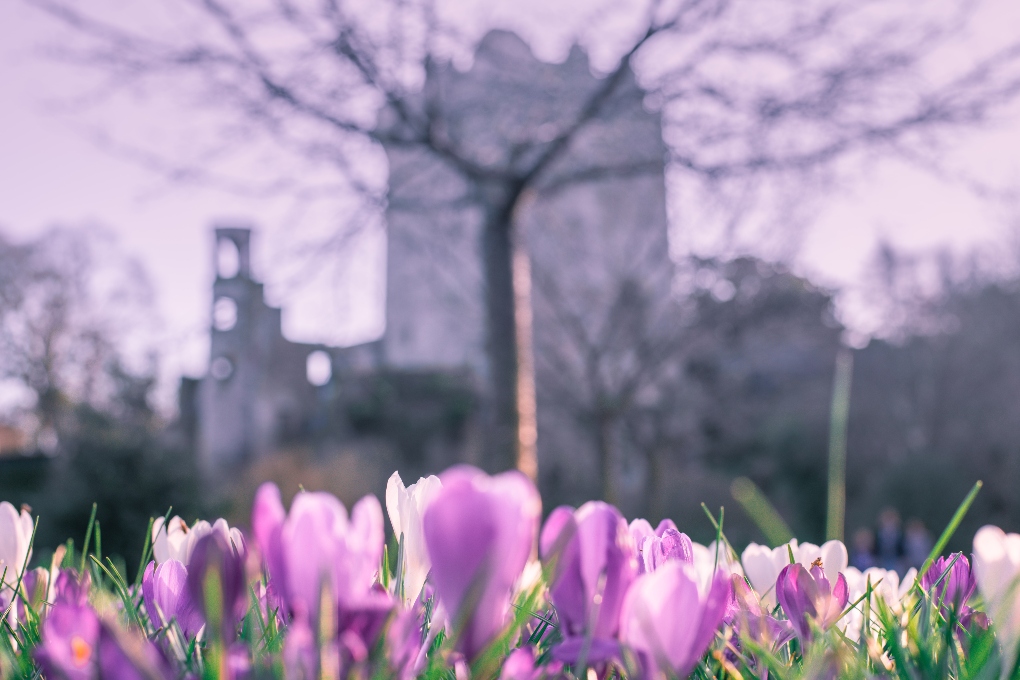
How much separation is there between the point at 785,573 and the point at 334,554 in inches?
16.5

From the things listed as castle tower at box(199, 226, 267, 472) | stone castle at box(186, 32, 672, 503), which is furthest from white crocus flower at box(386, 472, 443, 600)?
castle tower at box(199, 226, 267, 472)

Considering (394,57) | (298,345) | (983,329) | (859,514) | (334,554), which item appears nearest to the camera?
(334,554)

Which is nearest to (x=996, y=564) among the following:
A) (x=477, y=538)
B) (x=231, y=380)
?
(x=477, y=538)

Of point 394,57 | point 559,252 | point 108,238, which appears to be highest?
point 108,238

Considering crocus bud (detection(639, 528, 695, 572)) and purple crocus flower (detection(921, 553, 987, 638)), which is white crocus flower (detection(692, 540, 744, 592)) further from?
purple crocus flower (detection(921, 553, 987, 638))

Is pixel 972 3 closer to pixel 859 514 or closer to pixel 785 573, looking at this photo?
pixel 785 573

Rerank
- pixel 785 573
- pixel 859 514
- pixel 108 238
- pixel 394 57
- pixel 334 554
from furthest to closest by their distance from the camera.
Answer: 1. pixel 108 238
2. pixel 859 514
3. pixel 394 57
4. pixel 785 573
5. pixel 334 554

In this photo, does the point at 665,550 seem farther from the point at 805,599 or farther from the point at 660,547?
the point at 805,599

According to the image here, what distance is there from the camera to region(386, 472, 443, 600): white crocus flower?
0.68 metres

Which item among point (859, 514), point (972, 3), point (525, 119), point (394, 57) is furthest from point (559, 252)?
point (859, 514)

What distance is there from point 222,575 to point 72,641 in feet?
0.30

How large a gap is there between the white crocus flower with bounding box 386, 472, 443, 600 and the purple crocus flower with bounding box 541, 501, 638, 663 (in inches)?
6.9

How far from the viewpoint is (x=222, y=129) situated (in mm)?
5328

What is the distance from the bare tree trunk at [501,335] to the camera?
590cm
